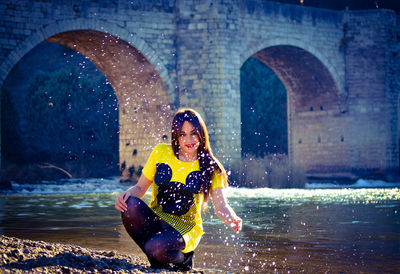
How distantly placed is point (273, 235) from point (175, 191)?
106 inches

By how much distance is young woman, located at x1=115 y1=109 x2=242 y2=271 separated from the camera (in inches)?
152

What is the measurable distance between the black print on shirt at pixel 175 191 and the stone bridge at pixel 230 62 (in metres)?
12.4

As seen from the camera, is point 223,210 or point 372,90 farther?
point 372,90

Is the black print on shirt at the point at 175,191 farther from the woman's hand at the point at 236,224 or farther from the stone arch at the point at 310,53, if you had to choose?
the stone arch at the point at 310,53

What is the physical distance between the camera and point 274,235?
647 cm

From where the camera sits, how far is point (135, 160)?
19531 mm

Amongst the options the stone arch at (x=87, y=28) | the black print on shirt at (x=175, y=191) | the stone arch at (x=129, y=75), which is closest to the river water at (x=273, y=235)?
the black print on shirt at (x=175, y=191)

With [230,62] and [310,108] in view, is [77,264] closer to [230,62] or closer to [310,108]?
[230,62]

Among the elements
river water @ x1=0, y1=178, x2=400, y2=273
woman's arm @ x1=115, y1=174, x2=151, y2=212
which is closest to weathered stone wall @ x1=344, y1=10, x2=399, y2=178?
river water @ x1=0, y1=178, x2=400, y2=273

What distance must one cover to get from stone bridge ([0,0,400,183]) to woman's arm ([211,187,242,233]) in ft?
41.3

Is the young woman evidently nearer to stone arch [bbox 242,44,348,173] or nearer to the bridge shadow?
the bridge shadow

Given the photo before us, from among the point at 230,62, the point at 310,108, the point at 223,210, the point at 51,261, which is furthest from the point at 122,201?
the point at 310,108

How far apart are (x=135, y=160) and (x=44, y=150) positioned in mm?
11959

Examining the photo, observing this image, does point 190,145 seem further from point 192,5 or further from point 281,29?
point 281,29
